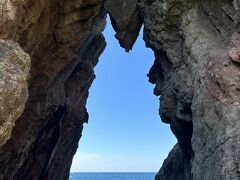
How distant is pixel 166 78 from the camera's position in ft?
110

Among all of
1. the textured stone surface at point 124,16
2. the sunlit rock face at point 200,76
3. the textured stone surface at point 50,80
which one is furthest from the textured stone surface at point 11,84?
the textured stone surface at point 124,16

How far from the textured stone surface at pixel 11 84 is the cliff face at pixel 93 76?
0.14 ft

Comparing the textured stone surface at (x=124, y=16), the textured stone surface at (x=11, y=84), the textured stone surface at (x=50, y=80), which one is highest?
the textured stone surface at (x=124, y=16)

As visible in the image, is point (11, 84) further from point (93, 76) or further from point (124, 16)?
point (93, 76)

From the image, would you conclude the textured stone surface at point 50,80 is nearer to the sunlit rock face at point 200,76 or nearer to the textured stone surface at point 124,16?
the textured stone surface at point 124,16

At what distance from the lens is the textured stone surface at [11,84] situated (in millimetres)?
15789

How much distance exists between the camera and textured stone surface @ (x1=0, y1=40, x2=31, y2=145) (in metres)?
15.8

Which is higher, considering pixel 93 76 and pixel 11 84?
pixel 93 76

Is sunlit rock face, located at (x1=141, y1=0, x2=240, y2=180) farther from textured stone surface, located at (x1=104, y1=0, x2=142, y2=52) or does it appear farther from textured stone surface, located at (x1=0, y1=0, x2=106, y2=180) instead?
textured stone surface, located at (x1=0, y1=0, x2=106, y2=180)

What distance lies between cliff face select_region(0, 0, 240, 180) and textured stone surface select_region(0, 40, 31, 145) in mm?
44

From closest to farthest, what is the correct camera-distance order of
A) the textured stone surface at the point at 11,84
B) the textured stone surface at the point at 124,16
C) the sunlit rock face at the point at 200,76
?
the textured stone surface at the point at 11,84
the sunlit rock face at the point at 200,76
the textured stone surface at the point at 124,16

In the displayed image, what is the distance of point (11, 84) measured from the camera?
53.2 ft

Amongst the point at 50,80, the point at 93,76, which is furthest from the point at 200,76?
the point at 93,76

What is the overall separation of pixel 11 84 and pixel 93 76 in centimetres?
2878
